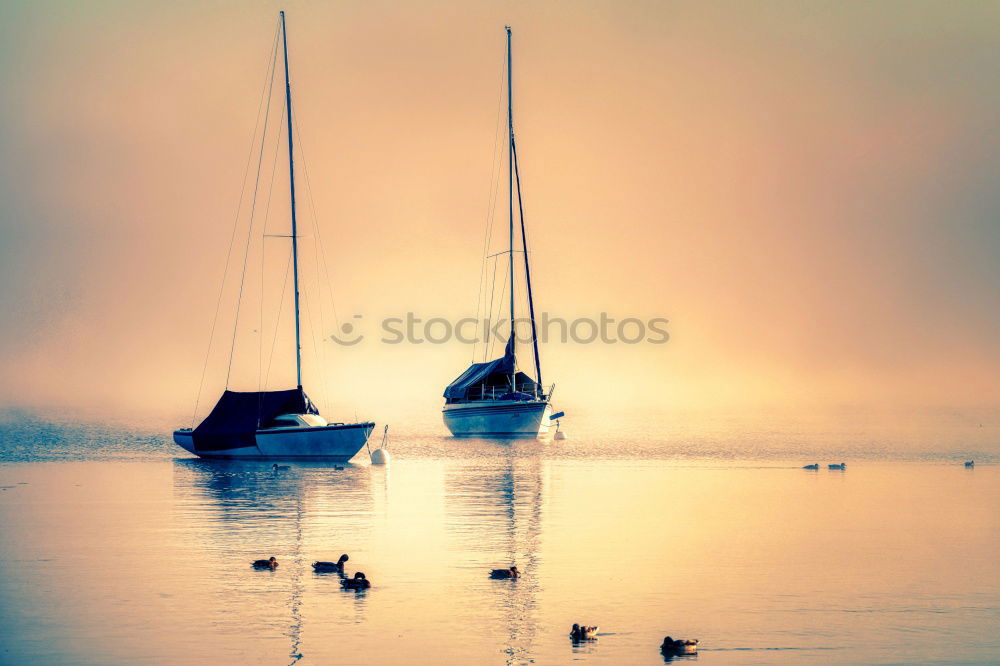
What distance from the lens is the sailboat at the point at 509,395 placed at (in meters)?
83.9

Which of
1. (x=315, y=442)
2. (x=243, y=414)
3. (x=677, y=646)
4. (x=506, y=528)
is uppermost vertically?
(x=243, y=414)

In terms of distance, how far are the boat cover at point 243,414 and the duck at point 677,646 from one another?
137ft

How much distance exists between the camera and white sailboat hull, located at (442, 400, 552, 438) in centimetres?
8381

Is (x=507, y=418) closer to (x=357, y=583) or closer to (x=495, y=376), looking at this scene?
(x=495, y=376)

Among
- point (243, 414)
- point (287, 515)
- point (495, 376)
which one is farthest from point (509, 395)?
point (287, 515)

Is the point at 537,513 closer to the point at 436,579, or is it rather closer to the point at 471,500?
the point at 471,500

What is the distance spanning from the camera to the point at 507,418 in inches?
3310

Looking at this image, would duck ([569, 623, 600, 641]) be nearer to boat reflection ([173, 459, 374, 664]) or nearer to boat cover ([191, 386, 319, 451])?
boat reflection ([173, 459, 374, 664])

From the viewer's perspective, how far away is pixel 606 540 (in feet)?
100

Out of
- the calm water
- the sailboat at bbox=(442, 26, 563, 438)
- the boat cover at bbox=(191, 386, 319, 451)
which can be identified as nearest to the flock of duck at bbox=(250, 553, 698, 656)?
the calm water

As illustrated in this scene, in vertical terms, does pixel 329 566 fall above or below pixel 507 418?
below

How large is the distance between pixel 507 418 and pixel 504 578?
59836 millimetres

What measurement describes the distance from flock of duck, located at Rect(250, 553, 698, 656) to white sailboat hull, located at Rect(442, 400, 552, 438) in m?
57.4

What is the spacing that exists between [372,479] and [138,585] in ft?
83.1
